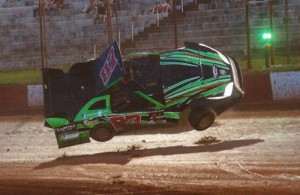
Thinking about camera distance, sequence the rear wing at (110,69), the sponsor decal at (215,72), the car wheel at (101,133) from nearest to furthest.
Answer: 1. the rear wing at (110,69)
2. the car wheel at (101,133)
3. the sponsor decal at (215,72)

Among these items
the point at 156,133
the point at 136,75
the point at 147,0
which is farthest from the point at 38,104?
the point at 147,0

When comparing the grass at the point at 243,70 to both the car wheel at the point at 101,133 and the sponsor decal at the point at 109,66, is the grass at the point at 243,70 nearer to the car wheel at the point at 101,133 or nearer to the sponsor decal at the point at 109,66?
the sponsor decal at the point at 109,66

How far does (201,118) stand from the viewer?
456 inches

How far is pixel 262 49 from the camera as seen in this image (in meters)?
23.5

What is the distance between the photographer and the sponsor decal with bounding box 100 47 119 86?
1110cm

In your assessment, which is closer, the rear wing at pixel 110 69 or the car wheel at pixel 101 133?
the rear wing at pixel 110 69

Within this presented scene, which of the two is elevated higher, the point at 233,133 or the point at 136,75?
the point at 136,75

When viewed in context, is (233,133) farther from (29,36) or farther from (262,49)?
(29,36)

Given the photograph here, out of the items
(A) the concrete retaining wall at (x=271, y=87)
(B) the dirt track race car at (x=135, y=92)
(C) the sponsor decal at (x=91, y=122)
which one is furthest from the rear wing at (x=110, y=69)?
(A) the concrete retaining wall at (x=271, y=87)

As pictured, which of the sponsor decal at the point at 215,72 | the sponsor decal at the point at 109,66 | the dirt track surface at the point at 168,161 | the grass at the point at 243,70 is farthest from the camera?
the grass at the point at 243,70

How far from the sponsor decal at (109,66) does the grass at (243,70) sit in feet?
24.7

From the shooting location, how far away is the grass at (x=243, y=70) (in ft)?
60.2

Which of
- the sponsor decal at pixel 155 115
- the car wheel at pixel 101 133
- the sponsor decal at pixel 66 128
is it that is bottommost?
the car wheel at pixel 101 133

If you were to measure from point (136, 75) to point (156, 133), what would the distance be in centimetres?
213
